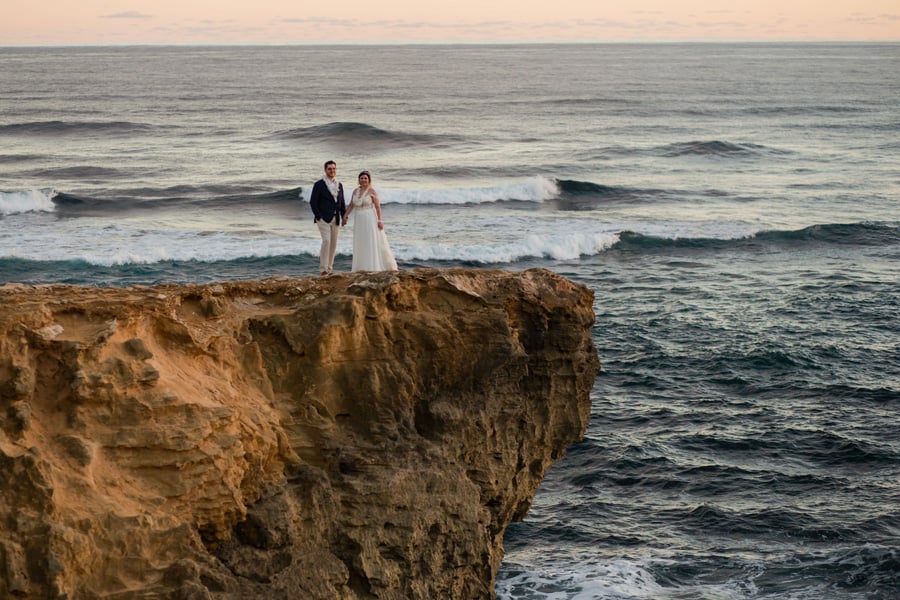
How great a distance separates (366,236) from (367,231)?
0.26ft

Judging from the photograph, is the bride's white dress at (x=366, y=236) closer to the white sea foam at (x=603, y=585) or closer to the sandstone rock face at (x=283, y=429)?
the sandstone rock face at (x=283, y=429)

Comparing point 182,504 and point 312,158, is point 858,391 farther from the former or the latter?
point 312,158

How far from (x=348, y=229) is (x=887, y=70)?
105303mm

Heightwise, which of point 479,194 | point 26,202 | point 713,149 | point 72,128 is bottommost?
point 479,194

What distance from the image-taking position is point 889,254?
30.1 metres

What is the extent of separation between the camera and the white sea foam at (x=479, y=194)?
3991cm

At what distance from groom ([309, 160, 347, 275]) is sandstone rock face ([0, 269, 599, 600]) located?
4.01m

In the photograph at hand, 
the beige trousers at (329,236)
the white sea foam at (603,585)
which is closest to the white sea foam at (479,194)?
the beige trousers at (329,236)

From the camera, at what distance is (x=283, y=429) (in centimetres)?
946

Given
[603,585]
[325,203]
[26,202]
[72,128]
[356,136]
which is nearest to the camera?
[603,585]

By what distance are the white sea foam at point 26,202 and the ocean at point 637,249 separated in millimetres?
140

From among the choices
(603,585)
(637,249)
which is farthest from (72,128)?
(603,585)

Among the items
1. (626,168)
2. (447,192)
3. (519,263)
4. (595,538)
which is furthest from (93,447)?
(626,168)

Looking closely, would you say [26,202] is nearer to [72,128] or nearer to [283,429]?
[72,128]
